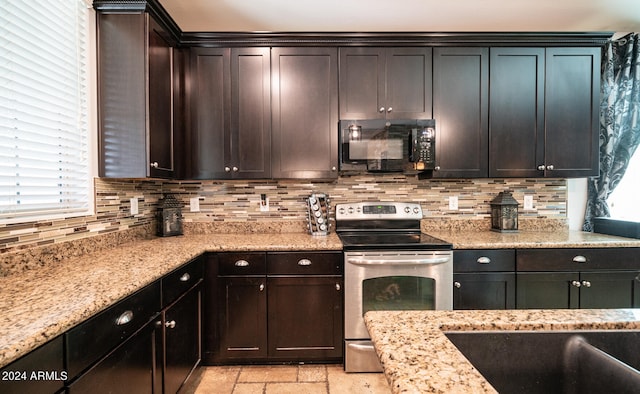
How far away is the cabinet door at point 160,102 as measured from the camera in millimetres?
1878

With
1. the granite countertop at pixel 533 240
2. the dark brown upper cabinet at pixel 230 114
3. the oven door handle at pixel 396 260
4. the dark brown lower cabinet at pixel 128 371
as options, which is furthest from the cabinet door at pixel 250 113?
the granite countertop at pixel 533 240

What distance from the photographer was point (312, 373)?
2037 millimetres

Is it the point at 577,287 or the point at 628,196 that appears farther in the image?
the point at 628,196

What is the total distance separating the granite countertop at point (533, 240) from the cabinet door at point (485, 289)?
20 cm

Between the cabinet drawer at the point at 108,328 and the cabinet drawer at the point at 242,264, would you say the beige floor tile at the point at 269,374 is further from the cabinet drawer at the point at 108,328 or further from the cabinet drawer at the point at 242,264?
the cabinet drawer at the point at 108,328

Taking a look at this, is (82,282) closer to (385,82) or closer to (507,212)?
(385,82)

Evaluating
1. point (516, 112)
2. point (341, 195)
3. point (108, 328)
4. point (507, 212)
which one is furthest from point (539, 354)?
point (516, 112)

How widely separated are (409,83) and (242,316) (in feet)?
6.85

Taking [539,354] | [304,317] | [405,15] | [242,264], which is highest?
[405,15]

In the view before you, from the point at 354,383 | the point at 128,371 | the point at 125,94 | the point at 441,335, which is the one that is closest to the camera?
the point at 441,335

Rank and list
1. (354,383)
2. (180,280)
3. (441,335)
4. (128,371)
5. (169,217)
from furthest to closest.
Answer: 1. (169,217)
2. (354,383)
3. (180,280)
4. (128,371)
5. (441,335)

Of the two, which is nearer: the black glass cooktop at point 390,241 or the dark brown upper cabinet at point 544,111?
the black glass cooktop at point 390,241

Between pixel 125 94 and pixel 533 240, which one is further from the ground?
pixel 125 94

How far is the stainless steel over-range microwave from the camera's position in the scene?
228 cm
